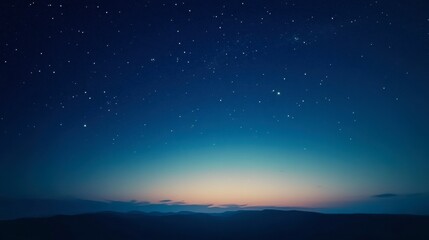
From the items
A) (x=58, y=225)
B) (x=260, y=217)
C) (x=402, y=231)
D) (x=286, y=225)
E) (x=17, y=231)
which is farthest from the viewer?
(x=260, y=217)

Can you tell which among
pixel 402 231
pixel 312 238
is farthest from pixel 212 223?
pixel 402 231

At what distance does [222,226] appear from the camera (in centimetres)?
4241

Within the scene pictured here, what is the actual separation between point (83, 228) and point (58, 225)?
87.3 inches

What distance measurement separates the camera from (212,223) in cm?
4353

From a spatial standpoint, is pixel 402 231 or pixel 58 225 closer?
pixel 58 225

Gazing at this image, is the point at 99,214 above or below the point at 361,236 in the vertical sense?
above

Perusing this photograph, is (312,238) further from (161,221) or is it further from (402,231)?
(161,221)

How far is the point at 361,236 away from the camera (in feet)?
119

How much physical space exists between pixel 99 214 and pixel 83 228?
14.4ft

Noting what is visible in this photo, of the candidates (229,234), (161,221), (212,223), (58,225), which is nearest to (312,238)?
(229,234)

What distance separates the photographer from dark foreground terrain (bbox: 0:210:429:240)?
110ft

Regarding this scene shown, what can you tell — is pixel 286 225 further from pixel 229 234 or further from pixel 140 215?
pixel 140 215

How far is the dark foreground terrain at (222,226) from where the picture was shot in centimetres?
3353

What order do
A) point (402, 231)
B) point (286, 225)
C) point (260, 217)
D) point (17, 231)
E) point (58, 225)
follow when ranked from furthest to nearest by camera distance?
point (260, 217) < point (286, 225) < point (402, 231) < point (58, 225) < point (17, 231)
